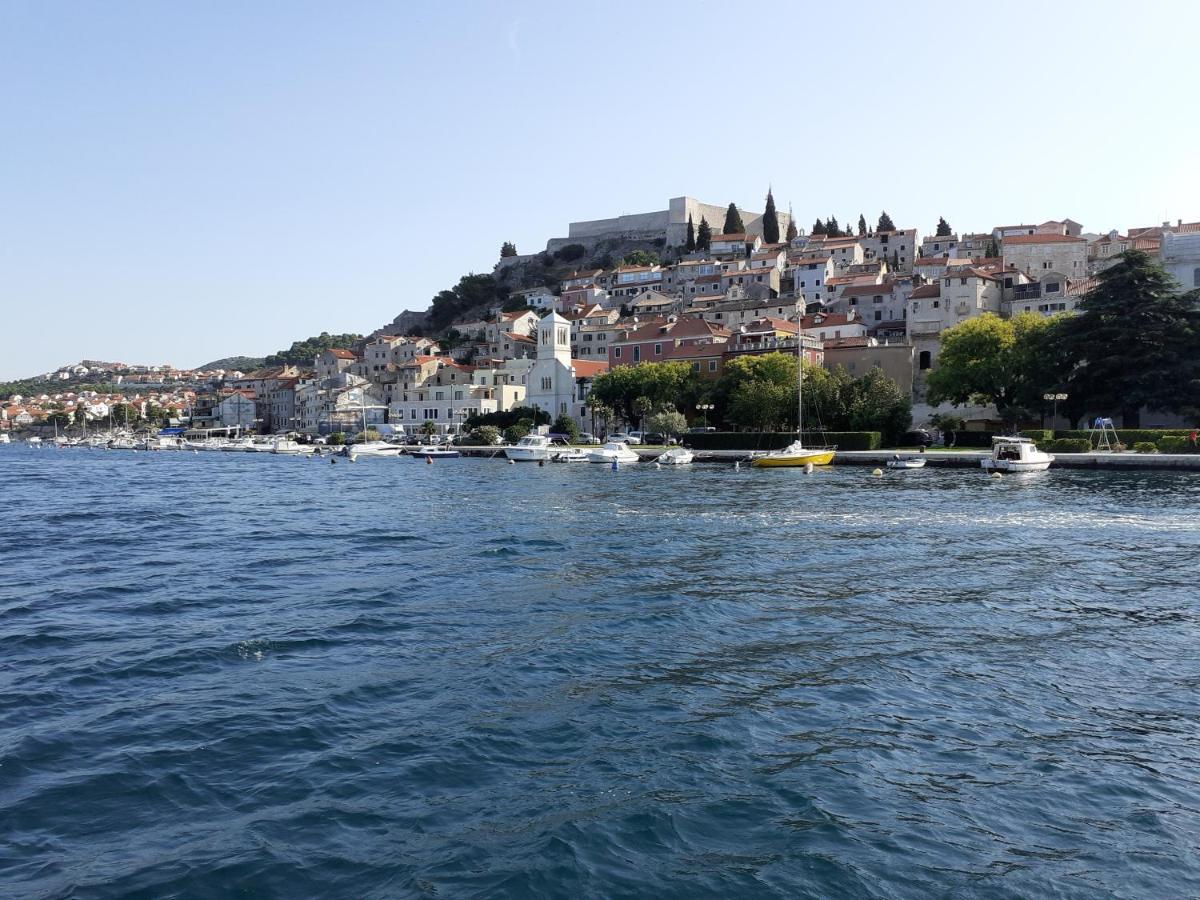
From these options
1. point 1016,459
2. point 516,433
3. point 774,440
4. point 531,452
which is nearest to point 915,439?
point 774,440

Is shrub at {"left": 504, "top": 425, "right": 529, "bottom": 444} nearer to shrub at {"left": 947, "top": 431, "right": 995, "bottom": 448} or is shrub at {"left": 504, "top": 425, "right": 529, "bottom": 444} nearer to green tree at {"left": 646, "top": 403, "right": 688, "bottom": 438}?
green tree at {"left": 646, "top": 403, "right": 688, "bottom": 438}

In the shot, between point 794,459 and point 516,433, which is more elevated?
point 516,433

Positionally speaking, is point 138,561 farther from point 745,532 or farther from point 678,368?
point 678,368

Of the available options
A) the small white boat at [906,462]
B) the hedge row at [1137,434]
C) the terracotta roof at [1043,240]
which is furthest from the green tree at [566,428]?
the terracotta roof at [1043,240]

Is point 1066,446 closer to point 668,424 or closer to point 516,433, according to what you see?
point 668,424

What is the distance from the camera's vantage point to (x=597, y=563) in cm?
1794

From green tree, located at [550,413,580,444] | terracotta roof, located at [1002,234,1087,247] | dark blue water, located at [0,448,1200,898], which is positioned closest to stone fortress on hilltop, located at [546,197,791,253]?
terracotta roof, located at [1002,234,1087,247]

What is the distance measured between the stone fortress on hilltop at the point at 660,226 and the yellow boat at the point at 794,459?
292 feet

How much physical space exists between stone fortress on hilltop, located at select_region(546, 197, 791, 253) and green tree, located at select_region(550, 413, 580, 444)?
217 feet

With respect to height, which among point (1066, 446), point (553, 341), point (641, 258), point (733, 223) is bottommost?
point (1066, 446)

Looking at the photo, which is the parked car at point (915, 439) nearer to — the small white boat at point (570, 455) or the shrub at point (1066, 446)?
the shrub at point (1066, 446)

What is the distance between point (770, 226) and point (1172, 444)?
8889 cm

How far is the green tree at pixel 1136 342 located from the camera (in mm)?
46656

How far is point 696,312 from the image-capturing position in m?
86.9
